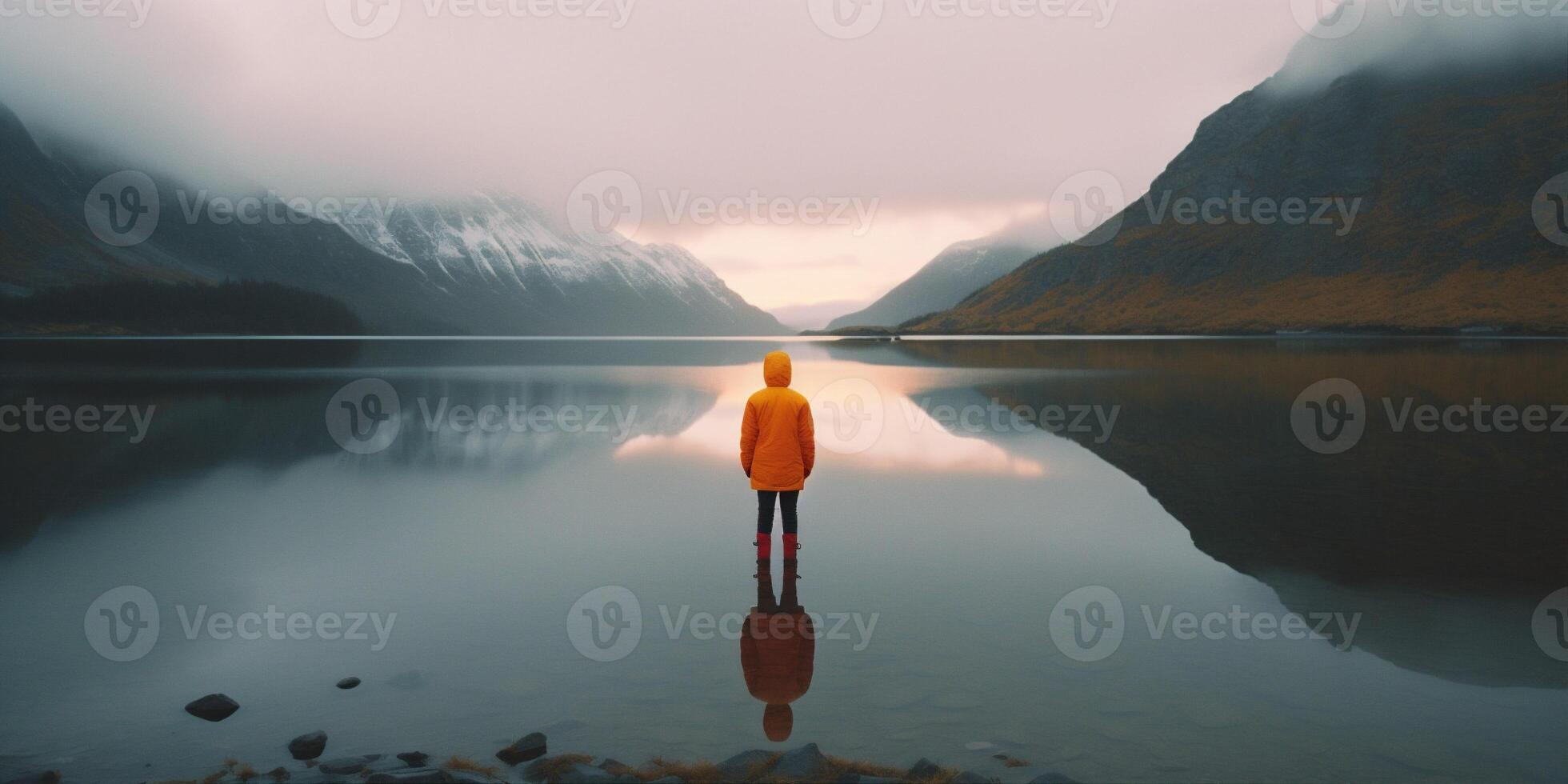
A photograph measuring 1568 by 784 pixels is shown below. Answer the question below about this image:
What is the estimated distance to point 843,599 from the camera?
12188 millimetres

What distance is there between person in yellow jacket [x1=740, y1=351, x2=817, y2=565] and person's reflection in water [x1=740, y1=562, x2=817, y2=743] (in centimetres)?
144

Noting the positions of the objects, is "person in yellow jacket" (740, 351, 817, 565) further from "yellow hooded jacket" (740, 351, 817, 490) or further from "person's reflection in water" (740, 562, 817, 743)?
"person's reflection in water" (740, 562, 817, 743)

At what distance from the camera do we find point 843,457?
26.1m

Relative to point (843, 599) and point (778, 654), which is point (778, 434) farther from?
point (778, 654)

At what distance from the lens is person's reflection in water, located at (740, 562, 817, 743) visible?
857 centimetres

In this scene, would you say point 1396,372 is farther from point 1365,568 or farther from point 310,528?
point 310,528

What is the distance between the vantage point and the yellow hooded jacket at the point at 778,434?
13.7 meters

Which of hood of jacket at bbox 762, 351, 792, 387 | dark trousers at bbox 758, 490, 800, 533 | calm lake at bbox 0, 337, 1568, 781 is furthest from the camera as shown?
dark trousers at bbox 758, 490, 800, 533

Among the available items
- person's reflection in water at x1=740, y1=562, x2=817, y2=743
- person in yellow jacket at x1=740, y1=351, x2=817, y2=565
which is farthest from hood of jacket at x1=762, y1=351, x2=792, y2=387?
person's reflection in water at x1=740, y1=562, x2=817, y2=743

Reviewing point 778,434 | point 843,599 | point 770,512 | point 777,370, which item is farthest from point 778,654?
point 777,370

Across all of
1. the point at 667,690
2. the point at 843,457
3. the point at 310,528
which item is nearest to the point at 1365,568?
the point at 667,690

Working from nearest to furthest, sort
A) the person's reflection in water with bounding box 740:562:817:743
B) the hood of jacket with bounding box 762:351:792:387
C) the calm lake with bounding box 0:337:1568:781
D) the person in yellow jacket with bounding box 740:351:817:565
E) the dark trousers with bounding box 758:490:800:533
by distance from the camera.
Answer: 1. the calm lake with bounding box 0:337:1568:781
2. the person's reflection in water with bounding box 740:562:817:743
3. the hood of jacket with bounding box 762:351:792:387
4. the person in yellow jacket with bounding box 740:351:817:565
5. the dark trousers with bounding box 758:490:800:533

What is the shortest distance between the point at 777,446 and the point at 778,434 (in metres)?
0.18

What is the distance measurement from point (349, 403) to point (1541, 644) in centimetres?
4441
